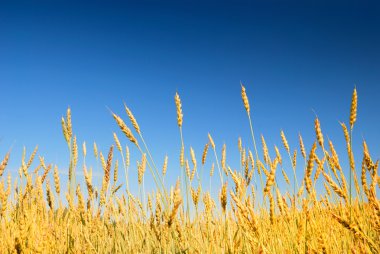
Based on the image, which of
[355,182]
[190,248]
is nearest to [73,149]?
[190,248]

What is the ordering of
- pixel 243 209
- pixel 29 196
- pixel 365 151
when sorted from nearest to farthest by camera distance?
1. pixel 243 209
2. pixel 365 151
3. pixel 29 196

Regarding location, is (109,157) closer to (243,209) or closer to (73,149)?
(73,149)

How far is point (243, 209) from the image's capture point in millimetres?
1286

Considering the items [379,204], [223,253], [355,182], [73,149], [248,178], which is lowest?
[223,253]

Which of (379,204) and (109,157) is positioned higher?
(109,157)

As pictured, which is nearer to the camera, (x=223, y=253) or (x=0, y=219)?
(x=223, y=253)

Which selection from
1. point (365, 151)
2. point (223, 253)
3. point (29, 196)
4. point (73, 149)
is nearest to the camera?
point (365, 151)

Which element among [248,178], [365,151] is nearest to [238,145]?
[248,178]

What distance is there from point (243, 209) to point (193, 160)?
6.52 ft

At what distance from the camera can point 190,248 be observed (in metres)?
2.61

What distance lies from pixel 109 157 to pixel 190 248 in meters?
0.91

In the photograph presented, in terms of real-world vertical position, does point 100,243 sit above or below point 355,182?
below

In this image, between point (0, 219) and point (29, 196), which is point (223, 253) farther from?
point (29, 196)

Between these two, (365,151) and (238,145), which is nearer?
(365,151)
